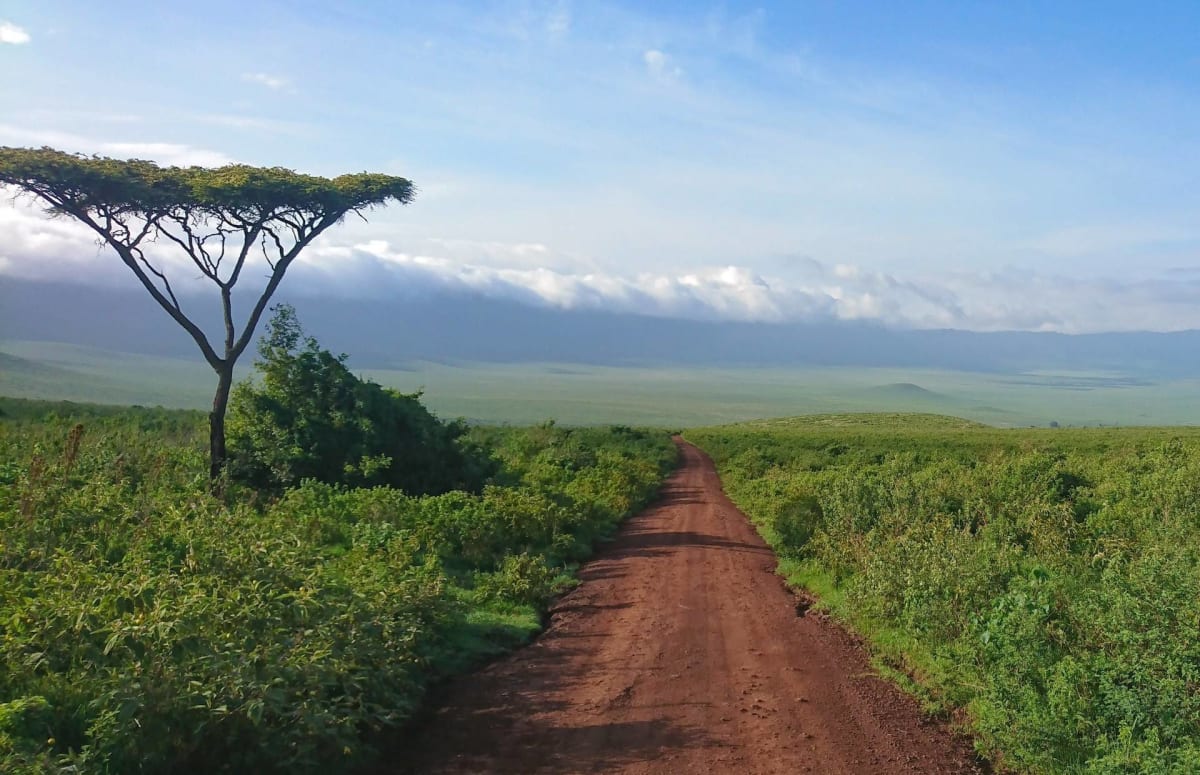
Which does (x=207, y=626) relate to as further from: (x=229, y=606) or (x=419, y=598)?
(x=419, y=598)

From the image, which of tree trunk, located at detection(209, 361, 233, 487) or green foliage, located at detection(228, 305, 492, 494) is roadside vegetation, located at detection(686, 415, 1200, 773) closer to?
green foliage, located at detection(228, 305, 492, 494)

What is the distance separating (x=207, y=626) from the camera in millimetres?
5926

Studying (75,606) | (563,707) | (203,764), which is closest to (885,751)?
(563,707)

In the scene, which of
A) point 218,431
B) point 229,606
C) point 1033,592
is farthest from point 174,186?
point 1033,592

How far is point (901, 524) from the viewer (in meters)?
13.6

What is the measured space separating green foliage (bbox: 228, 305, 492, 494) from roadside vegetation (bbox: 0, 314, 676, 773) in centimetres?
136

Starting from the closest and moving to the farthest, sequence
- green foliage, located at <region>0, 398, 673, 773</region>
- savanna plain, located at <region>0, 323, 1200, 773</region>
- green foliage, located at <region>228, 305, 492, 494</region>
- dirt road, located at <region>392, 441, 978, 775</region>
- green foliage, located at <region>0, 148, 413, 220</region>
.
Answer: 1. green foliage, located at <region>0, 398, 673, 773</region>
2. savanna plain, located at <region>0, 323, 1200, 773</region>
3. dirt road, located at <region>392, 441, 978, 775</region>
4. green foliage, located at <region>0, 148, 413, 220</region>
5. green foliage, located at <region>228, 305, 492, 494</region>

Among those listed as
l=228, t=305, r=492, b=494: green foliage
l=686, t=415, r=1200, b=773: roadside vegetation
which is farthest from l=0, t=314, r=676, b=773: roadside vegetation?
l=686, t=415, r=1200, b=773: roadside vegetation

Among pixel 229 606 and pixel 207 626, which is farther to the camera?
pixel 229 606

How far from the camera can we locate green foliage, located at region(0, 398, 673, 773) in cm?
521

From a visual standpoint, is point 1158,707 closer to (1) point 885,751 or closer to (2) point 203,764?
(1) point 885,751

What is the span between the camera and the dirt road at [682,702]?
662 cm

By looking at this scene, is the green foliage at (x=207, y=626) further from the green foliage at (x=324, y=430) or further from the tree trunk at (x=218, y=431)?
the green foliage at (x=324, y=430)

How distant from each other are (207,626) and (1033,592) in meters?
7.01
